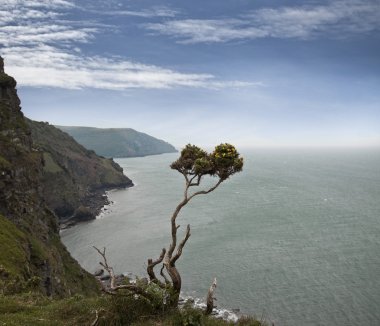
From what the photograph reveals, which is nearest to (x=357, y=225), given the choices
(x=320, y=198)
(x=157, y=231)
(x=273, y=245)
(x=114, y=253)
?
(x=273, y=245)

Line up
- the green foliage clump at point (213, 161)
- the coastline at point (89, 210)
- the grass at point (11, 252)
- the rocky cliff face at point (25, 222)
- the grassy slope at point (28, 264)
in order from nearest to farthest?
the green foliage clump at point (213, 161), the grassy slope at point (28, 264), the grass at point (11, 252), the rocky cliff face at point (25, 222), the coastline at point (89, 210)

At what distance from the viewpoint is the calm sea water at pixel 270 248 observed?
62.5 m

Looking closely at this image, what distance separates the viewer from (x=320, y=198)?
156 meters

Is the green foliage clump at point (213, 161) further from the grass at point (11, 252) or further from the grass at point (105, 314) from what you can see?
the grass at point (11, 252)

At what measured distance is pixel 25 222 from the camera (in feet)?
203

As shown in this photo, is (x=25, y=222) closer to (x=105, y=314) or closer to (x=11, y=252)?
(x=11, y=252)

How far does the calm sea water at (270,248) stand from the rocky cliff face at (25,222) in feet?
A: 61.3

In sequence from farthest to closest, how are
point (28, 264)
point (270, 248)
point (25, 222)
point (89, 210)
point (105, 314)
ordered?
point (89, 210), point (270, 248), point (25, 222), point (28, 264), point (105, 314)

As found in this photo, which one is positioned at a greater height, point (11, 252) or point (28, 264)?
point (11, 252)

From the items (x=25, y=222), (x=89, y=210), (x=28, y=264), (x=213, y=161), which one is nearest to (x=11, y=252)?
(x=28, y=264)

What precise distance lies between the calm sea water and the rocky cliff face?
18.7 metres

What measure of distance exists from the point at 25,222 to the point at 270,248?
57480mm

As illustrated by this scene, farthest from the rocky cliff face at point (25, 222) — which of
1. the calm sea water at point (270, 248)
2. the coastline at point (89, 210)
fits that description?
the coastline at point (89, 210)

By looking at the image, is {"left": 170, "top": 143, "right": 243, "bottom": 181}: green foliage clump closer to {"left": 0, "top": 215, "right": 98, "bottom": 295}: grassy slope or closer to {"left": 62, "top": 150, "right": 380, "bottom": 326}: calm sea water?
{"left": 0, "top": 215, "right": 98, "bottom": 295}: grassy slope
